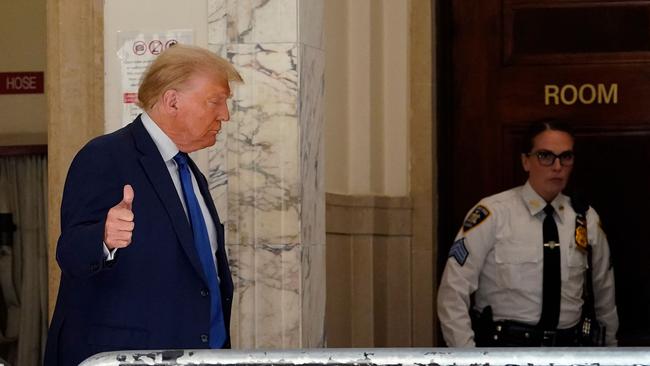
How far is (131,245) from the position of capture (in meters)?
4.65

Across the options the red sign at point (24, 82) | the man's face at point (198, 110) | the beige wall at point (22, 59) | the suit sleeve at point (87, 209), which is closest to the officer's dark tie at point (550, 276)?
the man's face at point (198, 110)

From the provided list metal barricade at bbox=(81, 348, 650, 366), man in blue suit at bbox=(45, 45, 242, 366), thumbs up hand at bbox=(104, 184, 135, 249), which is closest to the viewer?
metal barricade at bbox=(81, 348, 650, 366)

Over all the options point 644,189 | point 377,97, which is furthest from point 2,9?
point 644,189

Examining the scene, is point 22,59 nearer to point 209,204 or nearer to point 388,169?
point 388,169

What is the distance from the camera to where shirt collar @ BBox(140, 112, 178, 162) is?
4809mm

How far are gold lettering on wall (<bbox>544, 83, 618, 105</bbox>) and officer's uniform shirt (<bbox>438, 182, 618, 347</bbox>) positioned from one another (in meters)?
1.33

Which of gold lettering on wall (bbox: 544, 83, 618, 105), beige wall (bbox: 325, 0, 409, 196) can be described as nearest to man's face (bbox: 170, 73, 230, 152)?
beige wall (bbox: 325, 0, 409, 196)

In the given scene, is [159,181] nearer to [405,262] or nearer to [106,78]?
[106,78]

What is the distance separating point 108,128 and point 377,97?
229cm

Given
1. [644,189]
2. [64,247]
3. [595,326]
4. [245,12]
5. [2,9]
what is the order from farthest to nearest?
[2,9]
[644,189]
[595,326]
[245,12]
[64,247]

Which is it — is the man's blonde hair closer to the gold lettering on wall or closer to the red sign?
the gold lettering on wall

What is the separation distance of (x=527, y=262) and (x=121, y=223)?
10.2 feet

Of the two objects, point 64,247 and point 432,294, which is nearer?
point 64,247

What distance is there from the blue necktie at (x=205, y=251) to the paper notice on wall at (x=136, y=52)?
1.49m
